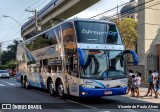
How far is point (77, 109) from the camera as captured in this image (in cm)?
1312

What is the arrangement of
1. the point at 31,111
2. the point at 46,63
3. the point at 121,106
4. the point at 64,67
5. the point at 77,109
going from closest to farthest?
the point at 31,111
the point at 77,109
the point at 121,106
the point at 64,67
the point at 46,63

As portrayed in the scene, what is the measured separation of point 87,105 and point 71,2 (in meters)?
19.3

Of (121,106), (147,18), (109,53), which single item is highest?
(147,18)

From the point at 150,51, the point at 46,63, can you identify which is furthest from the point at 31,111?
the point at 150,51

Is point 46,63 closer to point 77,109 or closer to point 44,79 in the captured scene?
point 44,79

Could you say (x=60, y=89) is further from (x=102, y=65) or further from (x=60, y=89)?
(x=102, y=65)

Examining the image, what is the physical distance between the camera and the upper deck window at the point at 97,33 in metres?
15.2

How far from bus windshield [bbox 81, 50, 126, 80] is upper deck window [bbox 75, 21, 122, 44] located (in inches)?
24.8

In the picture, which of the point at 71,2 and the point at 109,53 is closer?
the point at 109,53

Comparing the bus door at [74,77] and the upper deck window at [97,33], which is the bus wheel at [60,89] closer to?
the bus door at [74,77]

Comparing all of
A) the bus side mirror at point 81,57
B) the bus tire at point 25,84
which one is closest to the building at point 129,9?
the bus side mirror at point 81,57

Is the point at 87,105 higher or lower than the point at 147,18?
lower

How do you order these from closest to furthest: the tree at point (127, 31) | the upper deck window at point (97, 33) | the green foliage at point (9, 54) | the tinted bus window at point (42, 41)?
the upper deck window at point (97, 33), the tinted bus window at point (42, 41), the tree at point (127, 31), the green foliage at point (9, 54)

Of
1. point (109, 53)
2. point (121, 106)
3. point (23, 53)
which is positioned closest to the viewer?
point (121, 106)
